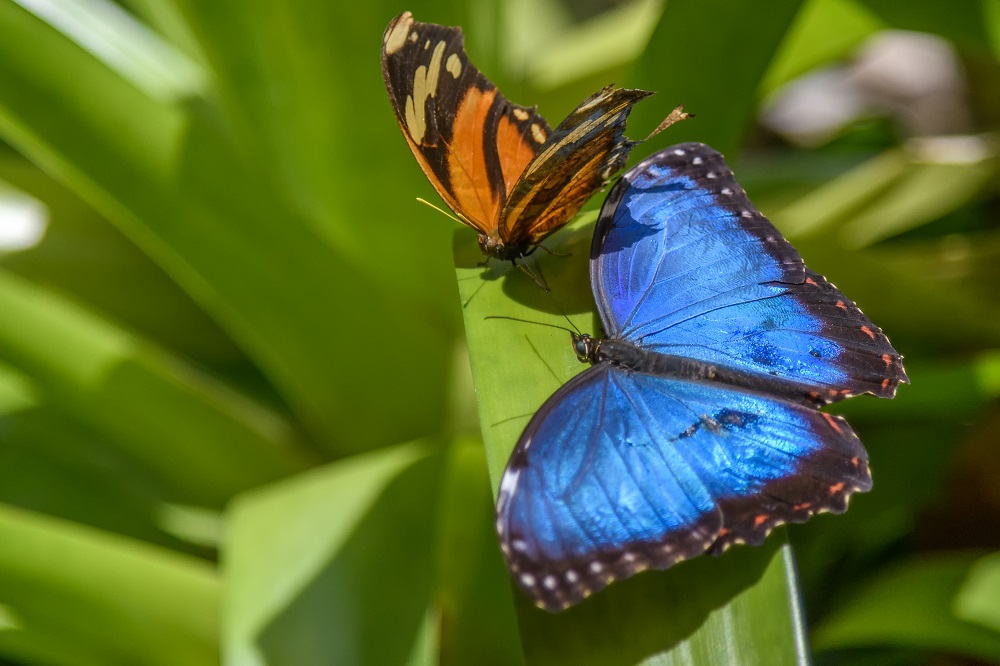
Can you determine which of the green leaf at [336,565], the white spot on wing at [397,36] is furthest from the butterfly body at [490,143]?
the green leaf at [336,565]

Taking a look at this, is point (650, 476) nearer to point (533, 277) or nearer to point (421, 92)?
point (533, 277)

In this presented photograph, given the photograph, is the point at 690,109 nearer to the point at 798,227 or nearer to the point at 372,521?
the point at 798,227

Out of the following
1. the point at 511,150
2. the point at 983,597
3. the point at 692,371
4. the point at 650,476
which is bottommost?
the point at 983,597

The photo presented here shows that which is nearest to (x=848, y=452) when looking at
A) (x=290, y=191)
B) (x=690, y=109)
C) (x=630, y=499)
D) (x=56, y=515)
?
(x=630, y=499)

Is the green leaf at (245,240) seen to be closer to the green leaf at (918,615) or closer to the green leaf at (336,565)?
the green leaf at (336,565)

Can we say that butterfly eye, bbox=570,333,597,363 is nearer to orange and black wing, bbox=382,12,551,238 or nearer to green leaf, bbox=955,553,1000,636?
orange and black wing, bbox=382,12,551,238

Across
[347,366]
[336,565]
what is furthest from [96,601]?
[347,366]
